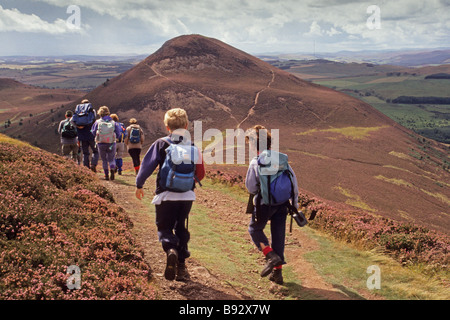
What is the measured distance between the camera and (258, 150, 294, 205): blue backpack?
6.18 m

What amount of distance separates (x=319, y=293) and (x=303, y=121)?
55667 mm

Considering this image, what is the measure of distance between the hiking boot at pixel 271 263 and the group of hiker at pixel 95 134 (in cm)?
857

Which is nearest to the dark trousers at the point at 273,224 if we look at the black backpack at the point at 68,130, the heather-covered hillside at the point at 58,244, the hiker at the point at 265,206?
the hiker at the point at 265,206

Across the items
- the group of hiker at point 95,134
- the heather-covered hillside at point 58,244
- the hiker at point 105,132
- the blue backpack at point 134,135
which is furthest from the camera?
the blue backpack at point 134,135

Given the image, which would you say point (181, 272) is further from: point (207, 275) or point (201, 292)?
point (207, 275)

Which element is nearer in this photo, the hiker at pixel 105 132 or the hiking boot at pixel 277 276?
the hiking boot at pixel 277 276

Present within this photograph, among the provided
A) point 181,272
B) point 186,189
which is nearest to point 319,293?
point 181,272

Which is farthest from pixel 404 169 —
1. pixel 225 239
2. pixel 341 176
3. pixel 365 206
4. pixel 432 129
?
pixel 432 129

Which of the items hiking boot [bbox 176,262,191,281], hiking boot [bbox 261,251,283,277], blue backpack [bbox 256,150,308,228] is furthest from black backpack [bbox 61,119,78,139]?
hiking boot [bbox 261,251,283,277]

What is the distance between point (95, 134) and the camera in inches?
508

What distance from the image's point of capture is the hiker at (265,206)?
6.28m

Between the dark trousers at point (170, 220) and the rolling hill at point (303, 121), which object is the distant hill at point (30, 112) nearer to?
the rolling hill at point (303, 121)

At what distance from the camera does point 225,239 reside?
9.53 meters
